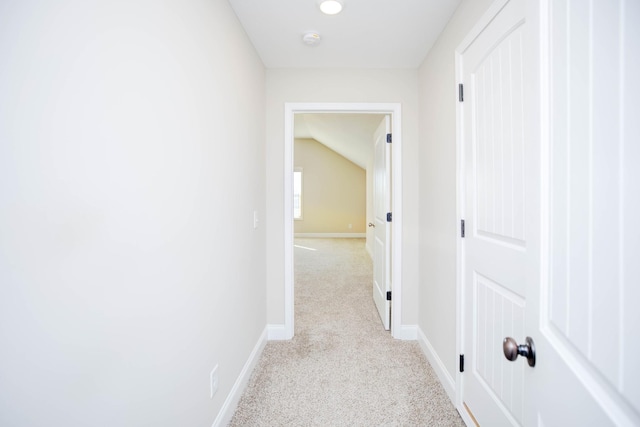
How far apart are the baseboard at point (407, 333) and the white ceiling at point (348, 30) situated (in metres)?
2.22

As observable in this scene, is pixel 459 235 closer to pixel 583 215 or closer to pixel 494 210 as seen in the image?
pixel 494 210

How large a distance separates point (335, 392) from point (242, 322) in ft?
2.41

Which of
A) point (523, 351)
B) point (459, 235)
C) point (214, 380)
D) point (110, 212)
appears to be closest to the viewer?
point (523, 351)

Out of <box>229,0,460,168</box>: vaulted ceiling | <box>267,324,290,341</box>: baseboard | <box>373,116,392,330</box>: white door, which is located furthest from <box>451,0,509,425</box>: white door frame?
<box>267,324,290,341</box>: baseboard

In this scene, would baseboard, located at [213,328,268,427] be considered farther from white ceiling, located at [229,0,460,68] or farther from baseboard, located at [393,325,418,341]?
white ceiling, located at [229,0,460,68]

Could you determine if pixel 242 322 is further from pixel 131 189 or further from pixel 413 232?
pixel 413 232

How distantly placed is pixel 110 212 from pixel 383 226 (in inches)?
97.0

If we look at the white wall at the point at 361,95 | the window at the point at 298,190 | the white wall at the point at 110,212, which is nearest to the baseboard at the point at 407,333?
the white wall at the point at 361,95

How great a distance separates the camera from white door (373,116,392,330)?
279 centimetres

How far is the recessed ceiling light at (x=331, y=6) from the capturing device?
68.9 inches

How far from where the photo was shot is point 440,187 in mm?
2115

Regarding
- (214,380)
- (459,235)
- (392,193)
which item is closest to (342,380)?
(214,380)

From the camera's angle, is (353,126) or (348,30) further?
(353,126)

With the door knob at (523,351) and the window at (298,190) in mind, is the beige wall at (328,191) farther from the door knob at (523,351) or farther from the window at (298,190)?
the door knob at (523,351)
